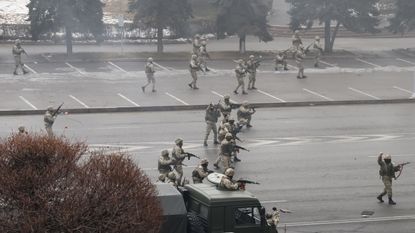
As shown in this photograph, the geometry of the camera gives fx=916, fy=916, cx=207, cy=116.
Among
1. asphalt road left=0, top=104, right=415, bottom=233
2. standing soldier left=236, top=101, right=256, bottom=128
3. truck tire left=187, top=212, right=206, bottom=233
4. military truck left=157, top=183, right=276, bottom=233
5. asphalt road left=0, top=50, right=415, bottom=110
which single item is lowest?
asphalt road left=0, top=104, right=415, bottom=233

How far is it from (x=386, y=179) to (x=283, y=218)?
2.77 m

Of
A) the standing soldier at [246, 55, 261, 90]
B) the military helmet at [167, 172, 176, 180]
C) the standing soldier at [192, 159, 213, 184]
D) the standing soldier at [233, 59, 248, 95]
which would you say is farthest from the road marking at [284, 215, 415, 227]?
the standing soldier at [246, 55, 261, 90]

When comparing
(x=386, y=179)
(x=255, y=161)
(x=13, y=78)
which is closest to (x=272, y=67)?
(x=13, y=78)

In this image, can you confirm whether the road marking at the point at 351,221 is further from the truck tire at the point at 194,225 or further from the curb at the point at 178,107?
the curb at the point at 178,107

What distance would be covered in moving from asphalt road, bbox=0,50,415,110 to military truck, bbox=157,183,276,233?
18155 mm

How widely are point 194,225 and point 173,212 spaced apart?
0.66 metres

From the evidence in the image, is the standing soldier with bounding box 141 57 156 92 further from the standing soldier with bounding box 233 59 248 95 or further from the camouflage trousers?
the camouflage trousers

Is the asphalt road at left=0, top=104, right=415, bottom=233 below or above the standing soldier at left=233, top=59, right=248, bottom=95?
below

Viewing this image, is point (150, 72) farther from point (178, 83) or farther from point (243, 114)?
point (243, 114)

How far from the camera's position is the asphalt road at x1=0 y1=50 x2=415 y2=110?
3362cm

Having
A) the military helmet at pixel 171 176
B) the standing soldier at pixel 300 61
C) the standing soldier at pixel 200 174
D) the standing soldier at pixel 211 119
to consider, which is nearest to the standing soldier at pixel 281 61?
the standing soldier at pixel 300 61

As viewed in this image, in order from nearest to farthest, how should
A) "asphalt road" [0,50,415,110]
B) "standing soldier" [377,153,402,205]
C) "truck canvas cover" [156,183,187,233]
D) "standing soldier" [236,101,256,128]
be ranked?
"truck canvas cover" [156,183,187,233] → "standing soldier" [377,153,402,205] → "standing soldier" [236,101,256,128] → "asphalt road" [0,50,415,110]

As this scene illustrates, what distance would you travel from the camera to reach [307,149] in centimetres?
2589

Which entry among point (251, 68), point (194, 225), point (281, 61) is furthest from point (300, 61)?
point (194, 225)
